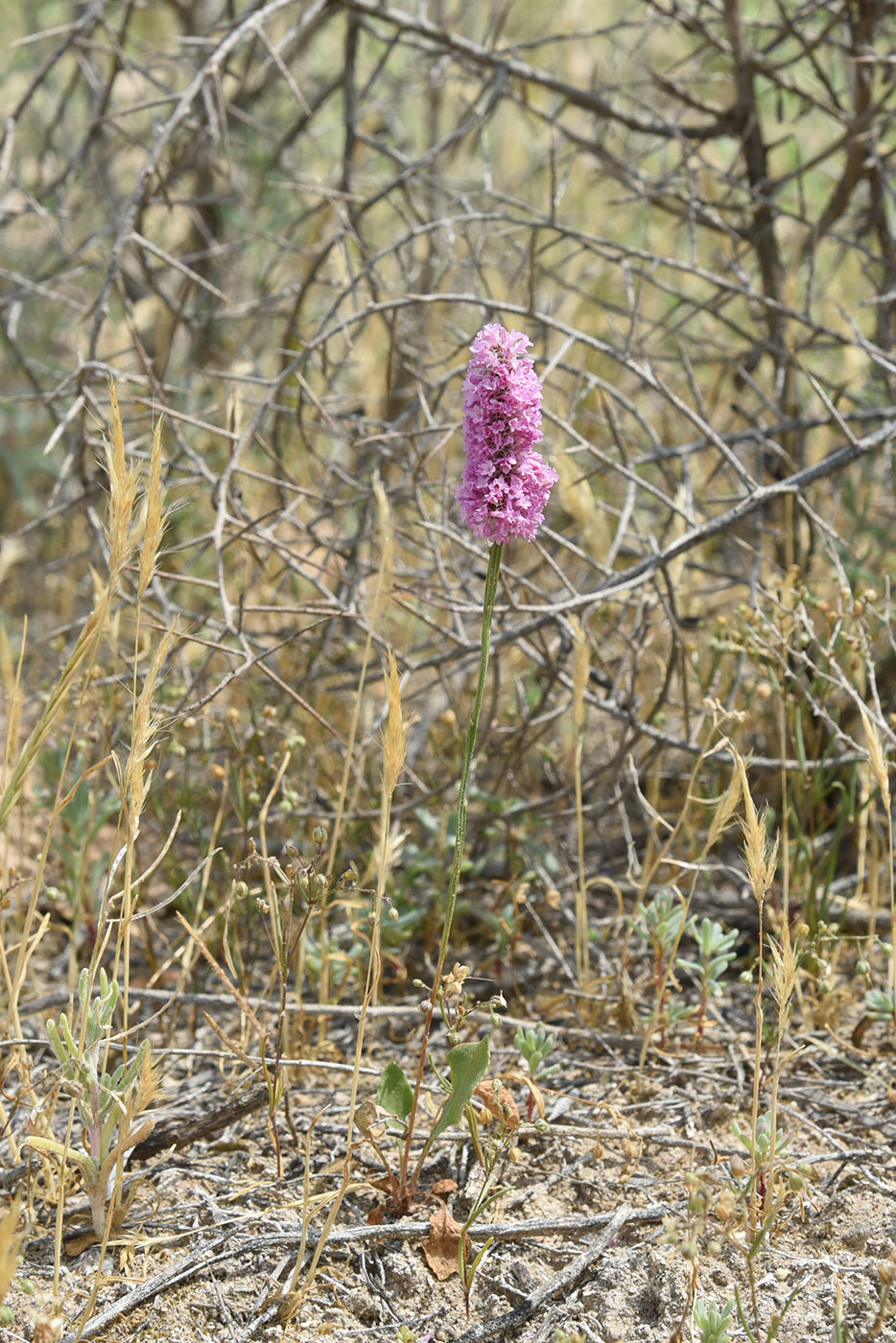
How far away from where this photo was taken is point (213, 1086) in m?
2.03

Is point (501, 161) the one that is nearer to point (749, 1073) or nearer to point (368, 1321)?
point (749, 1073)

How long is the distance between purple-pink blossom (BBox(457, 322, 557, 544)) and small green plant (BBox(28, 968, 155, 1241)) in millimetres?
758

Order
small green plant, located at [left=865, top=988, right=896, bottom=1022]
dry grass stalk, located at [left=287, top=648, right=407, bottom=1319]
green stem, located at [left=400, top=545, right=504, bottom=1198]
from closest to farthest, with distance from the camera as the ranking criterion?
1. dry grass stalk, located at [left=287, top=648, right=407, bottom=1319]
2. green stem, located at [left=400, top=545, right=504, bottom=1198]
3. small green plant, located at [left=865, top=988, right=896, bottom=1022]

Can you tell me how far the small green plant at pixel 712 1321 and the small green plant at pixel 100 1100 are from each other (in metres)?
0.72

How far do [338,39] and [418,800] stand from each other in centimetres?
524

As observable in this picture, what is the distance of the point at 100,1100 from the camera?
156 centimetres

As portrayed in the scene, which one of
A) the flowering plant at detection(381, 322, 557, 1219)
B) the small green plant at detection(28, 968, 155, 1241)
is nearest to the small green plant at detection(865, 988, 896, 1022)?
the flowering plant at detection(381, 322, 557, 1219)

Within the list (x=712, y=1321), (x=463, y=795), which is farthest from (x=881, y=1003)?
(x=463, y=795)

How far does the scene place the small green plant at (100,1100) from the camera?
1465 mm

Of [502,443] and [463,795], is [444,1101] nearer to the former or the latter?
[463,795]

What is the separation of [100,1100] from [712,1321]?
82 cm

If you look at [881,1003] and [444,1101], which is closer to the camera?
[444,1101]

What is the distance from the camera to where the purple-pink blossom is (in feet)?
4.61

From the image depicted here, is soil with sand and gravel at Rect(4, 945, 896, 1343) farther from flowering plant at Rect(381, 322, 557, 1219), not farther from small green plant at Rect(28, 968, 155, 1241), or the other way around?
flowering plant at Rect(381, 322, 557, 1219)
